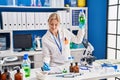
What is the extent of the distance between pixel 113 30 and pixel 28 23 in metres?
1.56

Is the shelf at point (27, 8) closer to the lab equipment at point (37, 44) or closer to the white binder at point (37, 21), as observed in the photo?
the white binder at point (37, 21)

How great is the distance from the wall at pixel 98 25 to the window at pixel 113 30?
0.10 metres

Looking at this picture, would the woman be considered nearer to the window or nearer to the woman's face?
the woman's face

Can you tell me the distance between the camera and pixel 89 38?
4.29 meters

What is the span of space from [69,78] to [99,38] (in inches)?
85.8

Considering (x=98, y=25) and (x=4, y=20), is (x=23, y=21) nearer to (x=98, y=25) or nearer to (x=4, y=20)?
(x=4, y=20)

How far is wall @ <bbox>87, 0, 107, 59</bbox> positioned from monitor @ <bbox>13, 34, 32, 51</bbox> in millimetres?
1266

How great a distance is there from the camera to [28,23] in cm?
369

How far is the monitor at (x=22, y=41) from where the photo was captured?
3730 millimetres

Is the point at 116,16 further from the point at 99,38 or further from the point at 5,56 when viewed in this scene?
the point at 5,56

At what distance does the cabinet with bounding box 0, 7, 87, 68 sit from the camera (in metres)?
3.54

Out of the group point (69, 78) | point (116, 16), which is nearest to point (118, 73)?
point (69, 78)

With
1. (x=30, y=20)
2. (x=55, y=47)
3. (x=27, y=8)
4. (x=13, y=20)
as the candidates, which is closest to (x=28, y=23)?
(x=30, y=20)

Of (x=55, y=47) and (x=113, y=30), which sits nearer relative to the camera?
(x=55, y=47)
